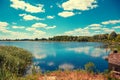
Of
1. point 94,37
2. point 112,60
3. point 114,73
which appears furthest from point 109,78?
point 94,37

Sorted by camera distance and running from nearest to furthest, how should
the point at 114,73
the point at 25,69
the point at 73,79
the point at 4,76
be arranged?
1. the point at 4,76
2. the point at 73,79
3. the point at 114,73
4. the point at 25,69

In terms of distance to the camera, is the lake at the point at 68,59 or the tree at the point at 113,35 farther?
the tree at the point at 113,35

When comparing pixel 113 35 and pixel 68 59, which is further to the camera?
pixel 113 35

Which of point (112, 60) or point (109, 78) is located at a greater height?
point (112, 60)

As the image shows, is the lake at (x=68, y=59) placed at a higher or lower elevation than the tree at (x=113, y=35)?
lower

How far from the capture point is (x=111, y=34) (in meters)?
130

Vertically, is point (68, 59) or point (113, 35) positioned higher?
point (113, 35)

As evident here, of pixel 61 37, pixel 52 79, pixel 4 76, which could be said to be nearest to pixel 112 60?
pixel 52 79

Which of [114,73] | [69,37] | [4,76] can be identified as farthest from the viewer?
[69,37]

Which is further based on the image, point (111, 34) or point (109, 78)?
point (111, 34)

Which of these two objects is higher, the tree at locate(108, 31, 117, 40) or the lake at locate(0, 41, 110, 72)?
the tree at locate(108, 31, 117, 40)

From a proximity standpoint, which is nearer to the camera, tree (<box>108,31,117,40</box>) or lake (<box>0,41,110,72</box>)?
lake (<box>0,41,110,72</box>)

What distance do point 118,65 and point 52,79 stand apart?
650 centimetres

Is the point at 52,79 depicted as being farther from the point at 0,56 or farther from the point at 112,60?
the point at 0,56
